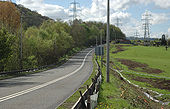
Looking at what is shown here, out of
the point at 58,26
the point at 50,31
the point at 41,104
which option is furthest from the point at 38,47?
the point at 41,104

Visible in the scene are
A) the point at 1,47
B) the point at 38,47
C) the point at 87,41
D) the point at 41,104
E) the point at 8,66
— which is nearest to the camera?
the point at 41,104

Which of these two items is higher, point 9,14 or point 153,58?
point 9,14

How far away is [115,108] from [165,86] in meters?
19.7

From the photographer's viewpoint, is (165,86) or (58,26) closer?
(165,86)

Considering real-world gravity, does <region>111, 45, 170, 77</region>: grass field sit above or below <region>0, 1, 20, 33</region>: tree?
below

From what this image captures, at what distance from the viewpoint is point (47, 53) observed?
194ft

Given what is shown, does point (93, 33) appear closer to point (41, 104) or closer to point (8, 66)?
point (8, 66)

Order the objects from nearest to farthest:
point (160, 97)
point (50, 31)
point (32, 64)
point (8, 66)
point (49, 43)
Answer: point (160, 97)
point (8, 66)
point (32, 64)
point (49, 43)
point (50, 31)

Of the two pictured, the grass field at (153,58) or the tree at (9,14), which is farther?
the grass field at (153,58)

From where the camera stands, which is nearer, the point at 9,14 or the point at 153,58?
the point at 9,14

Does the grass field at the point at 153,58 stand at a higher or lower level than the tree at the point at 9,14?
lower

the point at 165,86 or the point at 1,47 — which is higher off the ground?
the point at 1,47

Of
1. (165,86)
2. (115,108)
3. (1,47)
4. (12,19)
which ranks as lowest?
(165,86)

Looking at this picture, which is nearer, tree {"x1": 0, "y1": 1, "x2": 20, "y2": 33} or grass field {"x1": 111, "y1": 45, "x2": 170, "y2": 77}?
tree {"x1": 0, "y1": 1, "x2": 20, "y2": 33}
